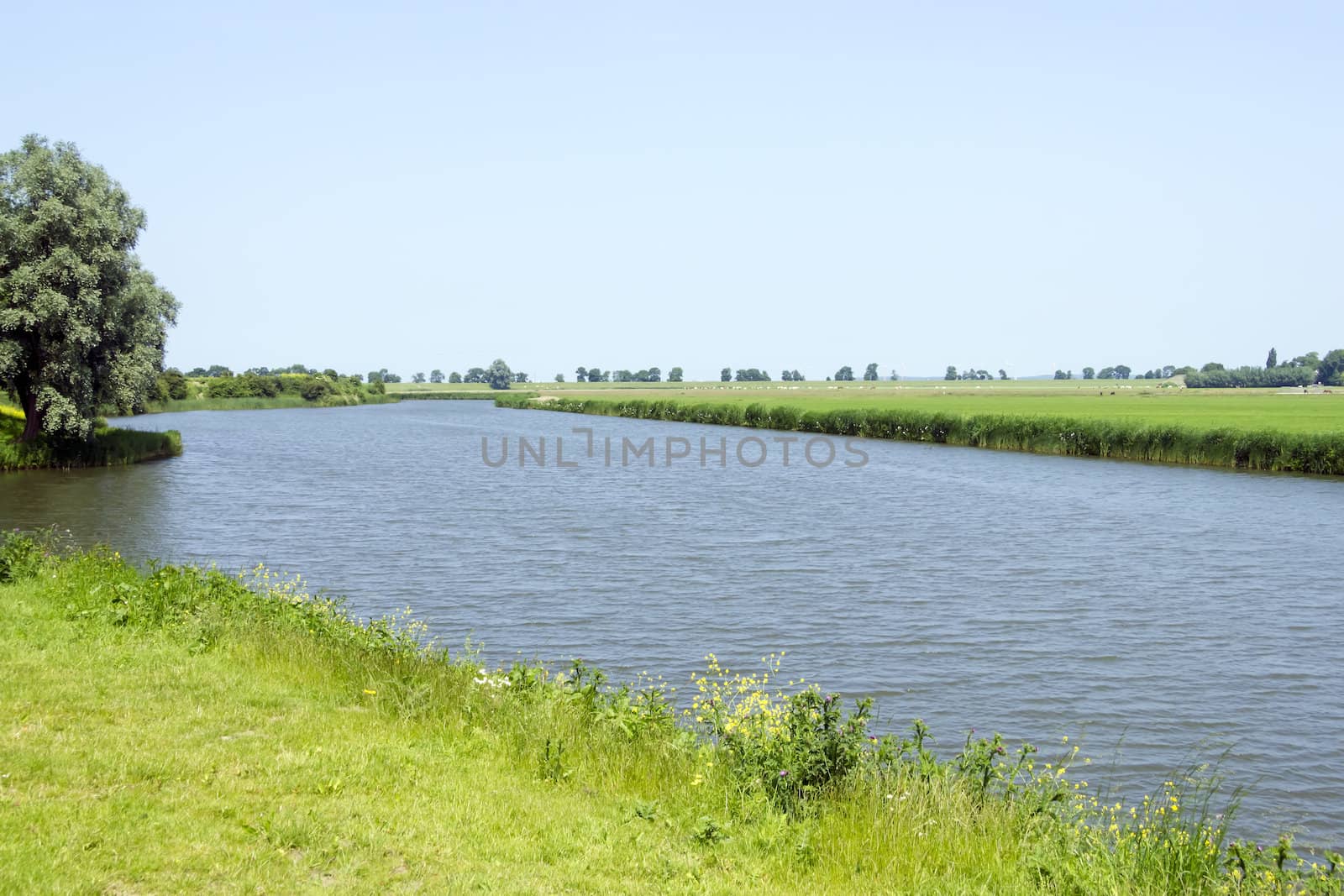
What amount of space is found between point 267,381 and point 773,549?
147378 millimetres

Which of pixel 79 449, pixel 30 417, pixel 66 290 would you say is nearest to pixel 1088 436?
pixel 66 290

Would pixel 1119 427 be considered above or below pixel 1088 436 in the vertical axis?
above

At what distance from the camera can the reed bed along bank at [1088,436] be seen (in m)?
47.6

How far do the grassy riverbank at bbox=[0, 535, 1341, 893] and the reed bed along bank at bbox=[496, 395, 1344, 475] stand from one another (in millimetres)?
42711

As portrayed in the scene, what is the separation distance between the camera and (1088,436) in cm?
5750

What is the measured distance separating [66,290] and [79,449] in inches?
358

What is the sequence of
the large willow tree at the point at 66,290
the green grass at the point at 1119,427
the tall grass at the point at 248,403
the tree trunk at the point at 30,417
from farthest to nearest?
the tall grass at the point at 248,403
the green grass at the point at 1119,427
the tree trunk at the point at 30,417
the large willow tree at the point at 66,290

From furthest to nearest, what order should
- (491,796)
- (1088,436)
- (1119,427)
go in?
(1088,436)
(1119,427)
(491,796)

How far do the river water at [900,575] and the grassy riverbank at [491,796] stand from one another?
2.73m

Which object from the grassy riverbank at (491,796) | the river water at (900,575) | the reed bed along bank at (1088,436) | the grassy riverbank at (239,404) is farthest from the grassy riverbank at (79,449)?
the grassy riverbank at (239,404)

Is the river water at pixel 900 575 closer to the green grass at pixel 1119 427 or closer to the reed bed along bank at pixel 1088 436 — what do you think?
the reed bed along bank at pixel 1088 436

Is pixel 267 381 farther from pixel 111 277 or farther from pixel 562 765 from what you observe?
pixel 562 765

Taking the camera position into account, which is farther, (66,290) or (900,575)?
(66,290)

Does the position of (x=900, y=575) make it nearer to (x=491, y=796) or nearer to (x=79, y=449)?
(x=491, y=796)
